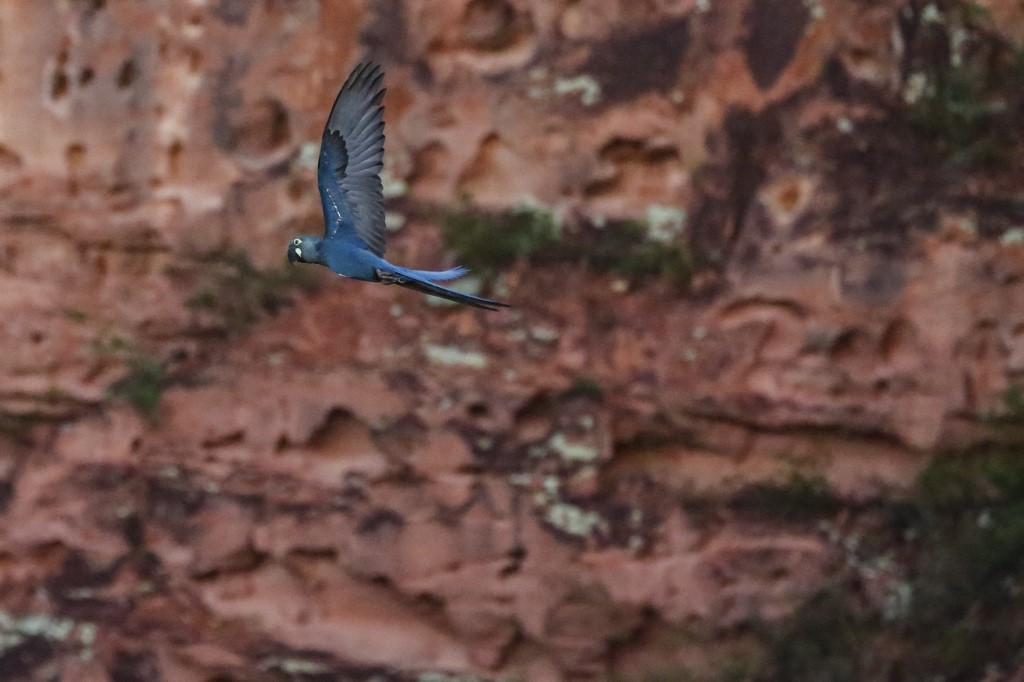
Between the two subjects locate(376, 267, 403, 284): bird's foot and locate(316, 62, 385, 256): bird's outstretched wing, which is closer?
locate(376, 267, 403, 284): bird's foot

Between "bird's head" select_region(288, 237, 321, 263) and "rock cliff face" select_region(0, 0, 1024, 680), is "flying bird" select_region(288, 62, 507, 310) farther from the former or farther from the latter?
"rock cliff face" select_region(0, 0, 1024, 680)

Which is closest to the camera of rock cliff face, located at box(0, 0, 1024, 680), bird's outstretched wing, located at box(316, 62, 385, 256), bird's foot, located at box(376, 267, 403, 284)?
bird's foot, located at box(376, 267, 403, 284)

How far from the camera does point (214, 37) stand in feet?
6.50

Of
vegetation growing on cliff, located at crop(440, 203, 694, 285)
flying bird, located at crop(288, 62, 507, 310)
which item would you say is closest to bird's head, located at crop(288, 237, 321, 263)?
flying bird, located at crop(288, 62, 507, 310)

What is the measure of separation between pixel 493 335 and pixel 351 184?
765mm

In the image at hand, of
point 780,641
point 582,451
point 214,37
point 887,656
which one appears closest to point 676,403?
point 582,451

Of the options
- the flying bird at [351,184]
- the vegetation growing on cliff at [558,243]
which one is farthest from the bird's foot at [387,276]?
the vegetation growing on cliff at [558,243]

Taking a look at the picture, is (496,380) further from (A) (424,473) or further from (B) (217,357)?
(B) (217,357)

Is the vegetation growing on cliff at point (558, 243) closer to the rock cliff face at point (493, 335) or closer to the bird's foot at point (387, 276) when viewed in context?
the rock cliff face at point (493, 335)

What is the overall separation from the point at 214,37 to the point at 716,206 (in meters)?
0.92

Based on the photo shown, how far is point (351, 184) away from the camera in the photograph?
124cm

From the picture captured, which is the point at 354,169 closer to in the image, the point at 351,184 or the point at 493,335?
the point at 351,184

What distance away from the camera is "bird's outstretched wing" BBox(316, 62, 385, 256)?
47.8 inches

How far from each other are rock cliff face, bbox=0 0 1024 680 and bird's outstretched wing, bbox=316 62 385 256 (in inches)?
28.1
